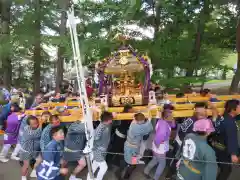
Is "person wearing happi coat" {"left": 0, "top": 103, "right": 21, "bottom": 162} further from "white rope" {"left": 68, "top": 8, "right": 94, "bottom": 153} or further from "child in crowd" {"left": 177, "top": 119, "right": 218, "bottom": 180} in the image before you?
"child in crowd" {"left": 177, "top": 119, "right": 218, "bottom": 180}

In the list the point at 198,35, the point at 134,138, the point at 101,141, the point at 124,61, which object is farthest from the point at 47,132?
the point at 198,35

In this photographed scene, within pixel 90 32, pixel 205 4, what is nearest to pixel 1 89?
pixel 90 32

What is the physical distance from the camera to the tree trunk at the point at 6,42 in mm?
8610

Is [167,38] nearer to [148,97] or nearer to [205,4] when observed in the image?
[205,4]

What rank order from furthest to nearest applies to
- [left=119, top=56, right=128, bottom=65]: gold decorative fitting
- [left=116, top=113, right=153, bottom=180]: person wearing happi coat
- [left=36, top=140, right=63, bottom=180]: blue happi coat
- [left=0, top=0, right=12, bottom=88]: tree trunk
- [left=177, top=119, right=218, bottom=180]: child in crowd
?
1. [left=0, top=0, right=12, bottom=88]: tree trunk
2. [left=119, top=56, right=128, bottom=65]: gold decorative fitting
3. [left=116, top=113, right=153, bottom=180]: person wearing happi coat
4. [left=36, top=140, right=63, bottom=180]: blue happi coat
5. [left=177, top=119, right=218, bottom=180]: child in crowd

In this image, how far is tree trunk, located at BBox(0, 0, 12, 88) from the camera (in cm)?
861

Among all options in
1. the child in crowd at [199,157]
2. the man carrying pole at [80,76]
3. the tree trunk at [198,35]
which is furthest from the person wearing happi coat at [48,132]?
the tree trunk at [198,35]

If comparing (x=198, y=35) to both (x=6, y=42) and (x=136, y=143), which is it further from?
(x=6, y=42)

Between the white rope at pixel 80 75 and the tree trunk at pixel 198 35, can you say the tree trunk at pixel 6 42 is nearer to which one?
the tree trunk at pixel 198 35

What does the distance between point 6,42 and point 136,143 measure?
7.05 m

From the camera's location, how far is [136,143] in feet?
12.8

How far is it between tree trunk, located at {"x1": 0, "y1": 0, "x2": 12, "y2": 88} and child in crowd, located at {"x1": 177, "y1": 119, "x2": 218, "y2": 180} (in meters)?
7.75

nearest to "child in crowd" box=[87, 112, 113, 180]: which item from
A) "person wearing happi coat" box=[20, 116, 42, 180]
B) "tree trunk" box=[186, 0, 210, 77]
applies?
"person wearing happi coat" box=[20, 116, 42, 180]

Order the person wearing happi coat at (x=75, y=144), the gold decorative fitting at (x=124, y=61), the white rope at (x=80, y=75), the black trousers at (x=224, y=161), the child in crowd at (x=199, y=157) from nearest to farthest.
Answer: the child in crowd at (x=199, y=157)
the white rope at (x=80, y=75)
the black trousers at (x=224, y=161)
the person wearing happi coat at (x=75, y=144)
the gold decorative fitting at (x=124, y=61)
